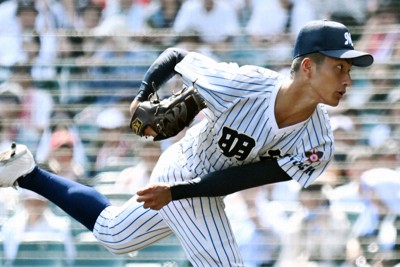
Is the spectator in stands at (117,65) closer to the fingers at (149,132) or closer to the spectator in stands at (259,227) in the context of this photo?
the spectator in stands at (259,227)

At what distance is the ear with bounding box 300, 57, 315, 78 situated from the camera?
3283mm

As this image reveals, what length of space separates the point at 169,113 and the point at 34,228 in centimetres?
160

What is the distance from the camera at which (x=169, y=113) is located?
3.49 meters

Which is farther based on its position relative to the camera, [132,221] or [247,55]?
[247,55]

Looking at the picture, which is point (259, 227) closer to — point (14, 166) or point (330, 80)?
point (14, 166)

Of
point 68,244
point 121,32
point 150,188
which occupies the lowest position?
point 68,244

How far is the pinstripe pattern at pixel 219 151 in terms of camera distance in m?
3.37

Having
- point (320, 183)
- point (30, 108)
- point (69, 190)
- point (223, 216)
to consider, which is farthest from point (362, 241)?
point (30, 108)

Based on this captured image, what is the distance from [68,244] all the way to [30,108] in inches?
34.5

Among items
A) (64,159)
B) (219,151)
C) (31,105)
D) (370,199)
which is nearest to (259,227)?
(370,199)

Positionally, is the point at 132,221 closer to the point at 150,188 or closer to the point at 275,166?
→ the point at 150,188

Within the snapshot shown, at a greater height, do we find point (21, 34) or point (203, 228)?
point (203, 228)

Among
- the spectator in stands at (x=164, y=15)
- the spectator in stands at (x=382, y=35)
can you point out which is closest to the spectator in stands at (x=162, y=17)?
the spectator in stands at (x=164, y=15)

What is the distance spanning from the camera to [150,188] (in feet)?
10.9
